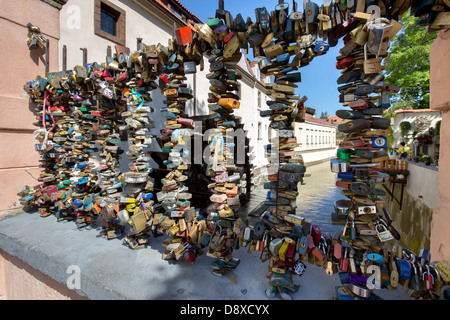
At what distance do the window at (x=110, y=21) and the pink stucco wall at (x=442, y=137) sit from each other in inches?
335

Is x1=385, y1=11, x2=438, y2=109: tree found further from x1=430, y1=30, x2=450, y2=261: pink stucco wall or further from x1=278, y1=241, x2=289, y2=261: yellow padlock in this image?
x1=278, y1=241, x2=289, y2=261: yellow padlock

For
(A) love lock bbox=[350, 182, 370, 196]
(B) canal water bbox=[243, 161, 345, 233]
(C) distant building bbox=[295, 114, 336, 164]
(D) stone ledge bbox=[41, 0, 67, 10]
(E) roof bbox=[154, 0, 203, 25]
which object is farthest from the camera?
(C) distant building bbox=[295, 114, 336, 164]

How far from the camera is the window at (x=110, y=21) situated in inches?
270

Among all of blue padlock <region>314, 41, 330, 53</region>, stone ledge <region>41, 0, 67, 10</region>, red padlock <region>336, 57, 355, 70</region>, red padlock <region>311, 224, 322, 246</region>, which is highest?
stone ledge <region>41, 0, 67, 10</region>

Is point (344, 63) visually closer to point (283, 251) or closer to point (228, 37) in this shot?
point (228, 37)

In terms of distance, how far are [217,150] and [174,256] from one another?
170cm

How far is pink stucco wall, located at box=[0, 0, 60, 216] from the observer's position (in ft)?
17.7

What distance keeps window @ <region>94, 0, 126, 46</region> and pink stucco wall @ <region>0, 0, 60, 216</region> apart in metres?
1.20

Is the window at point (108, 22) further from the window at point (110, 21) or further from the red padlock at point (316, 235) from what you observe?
the red padlock at point (316, 235)

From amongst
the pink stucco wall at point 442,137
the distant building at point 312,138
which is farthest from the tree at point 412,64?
the pink stucco wall at point 442,137

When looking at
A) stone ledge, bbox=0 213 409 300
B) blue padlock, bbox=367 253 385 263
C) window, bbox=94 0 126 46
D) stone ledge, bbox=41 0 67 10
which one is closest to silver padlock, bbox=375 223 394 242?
blue padlock, bbox=367 253 385 263

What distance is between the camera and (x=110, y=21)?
7559 millimetres
